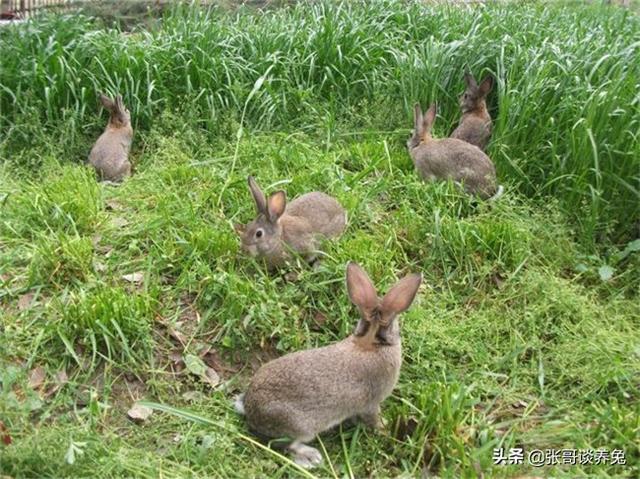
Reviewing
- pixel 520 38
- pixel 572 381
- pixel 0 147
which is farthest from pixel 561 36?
pixel 0 147

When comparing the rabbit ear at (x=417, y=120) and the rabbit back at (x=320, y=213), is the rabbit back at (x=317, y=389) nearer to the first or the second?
the rabbit back at (x=320, y=213)

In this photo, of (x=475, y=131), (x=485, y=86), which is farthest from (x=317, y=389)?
(x=485, y=86)

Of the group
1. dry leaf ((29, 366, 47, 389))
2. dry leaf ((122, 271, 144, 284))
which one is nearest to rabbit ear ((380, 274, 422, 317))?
dry leaf ((122, 271, 144, 284))

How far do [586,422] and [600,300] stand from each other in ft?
3.78

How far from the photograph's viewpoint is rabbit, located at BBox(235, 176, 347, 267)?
4.29 metres

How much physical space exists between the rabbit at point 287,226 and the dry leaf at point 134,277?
0.60 meters

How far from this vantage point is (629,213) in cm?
491

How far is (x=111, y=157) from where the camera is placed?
573cm

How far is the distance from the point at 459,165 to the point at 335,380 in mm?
2318

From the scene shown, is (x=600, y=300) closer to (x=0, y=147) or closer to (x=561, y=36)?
(x=561, y=36)

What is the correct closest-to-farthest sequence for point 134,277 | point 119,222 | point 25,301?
point 25,301
point 134,277
point 119,222

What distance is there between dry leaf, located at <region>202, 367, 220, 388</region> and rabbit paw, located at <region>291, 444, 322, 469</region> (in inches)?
24.5

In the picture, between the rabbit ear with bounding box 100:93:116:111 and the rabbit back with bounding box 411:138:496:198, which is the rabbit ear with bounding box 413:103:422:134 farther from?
the rabbit ear with bounding box 100:93:116:111

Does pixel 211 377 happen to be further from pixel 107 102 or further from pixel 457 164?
pixel 107 102
